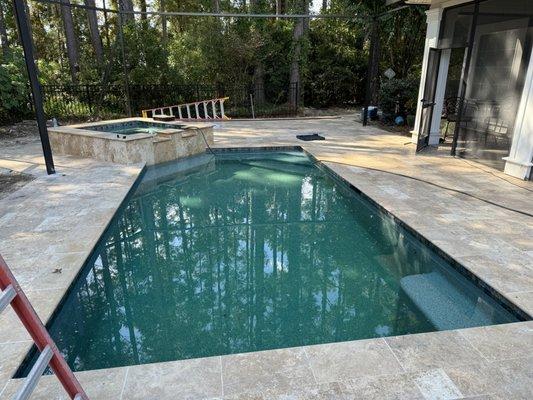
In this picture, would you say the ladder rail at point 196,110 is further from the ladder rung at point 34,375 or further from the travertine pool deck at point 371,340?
the ladder rung at point 34,375

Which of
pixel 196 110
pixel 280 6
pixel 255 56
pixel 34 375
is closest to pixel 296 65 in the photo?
pixel 255 56

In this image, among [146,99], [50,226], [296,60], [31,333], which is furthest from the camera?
[296,60]

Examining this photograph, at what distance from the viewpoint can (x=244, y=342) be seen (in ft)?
8.75

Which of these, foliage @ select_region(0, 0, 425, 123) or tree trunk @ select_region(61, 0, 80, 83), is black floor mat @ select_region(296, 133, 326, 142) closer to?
foliage @ select_region(0, 0, 425, 123)

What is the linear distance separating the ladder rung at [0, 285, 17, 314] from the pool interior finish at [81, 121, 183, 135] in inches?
282

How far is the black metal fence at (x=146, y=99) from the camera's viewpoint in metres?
11.3

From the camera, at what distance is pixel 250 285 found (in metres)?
3.43

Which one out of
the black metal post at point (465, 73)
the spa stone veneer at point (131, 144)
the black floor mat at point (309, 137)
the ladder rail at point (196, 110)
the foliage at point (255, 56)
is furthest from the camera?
the ladder rail at point (196, 110)

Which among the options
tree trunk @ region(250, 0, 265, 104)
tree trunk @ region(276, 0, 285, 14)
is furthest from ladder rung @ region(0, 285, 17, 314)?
tree trunk @ region(276, 0, 285, 14)

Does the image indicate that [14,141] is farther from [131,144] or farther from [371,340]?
[371,340]

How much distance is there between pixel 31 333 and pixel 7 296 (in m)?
0.20

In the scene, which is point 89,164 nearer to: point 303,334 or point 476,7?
point 303,334

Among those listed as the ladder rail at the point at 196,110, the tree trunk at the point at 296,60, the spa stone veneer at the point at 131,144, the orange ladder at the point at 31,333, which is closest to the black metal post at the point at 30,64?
the spa stone veneer at the point at 131,144

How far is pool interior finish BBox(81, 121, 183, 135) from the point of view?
27.2ft
